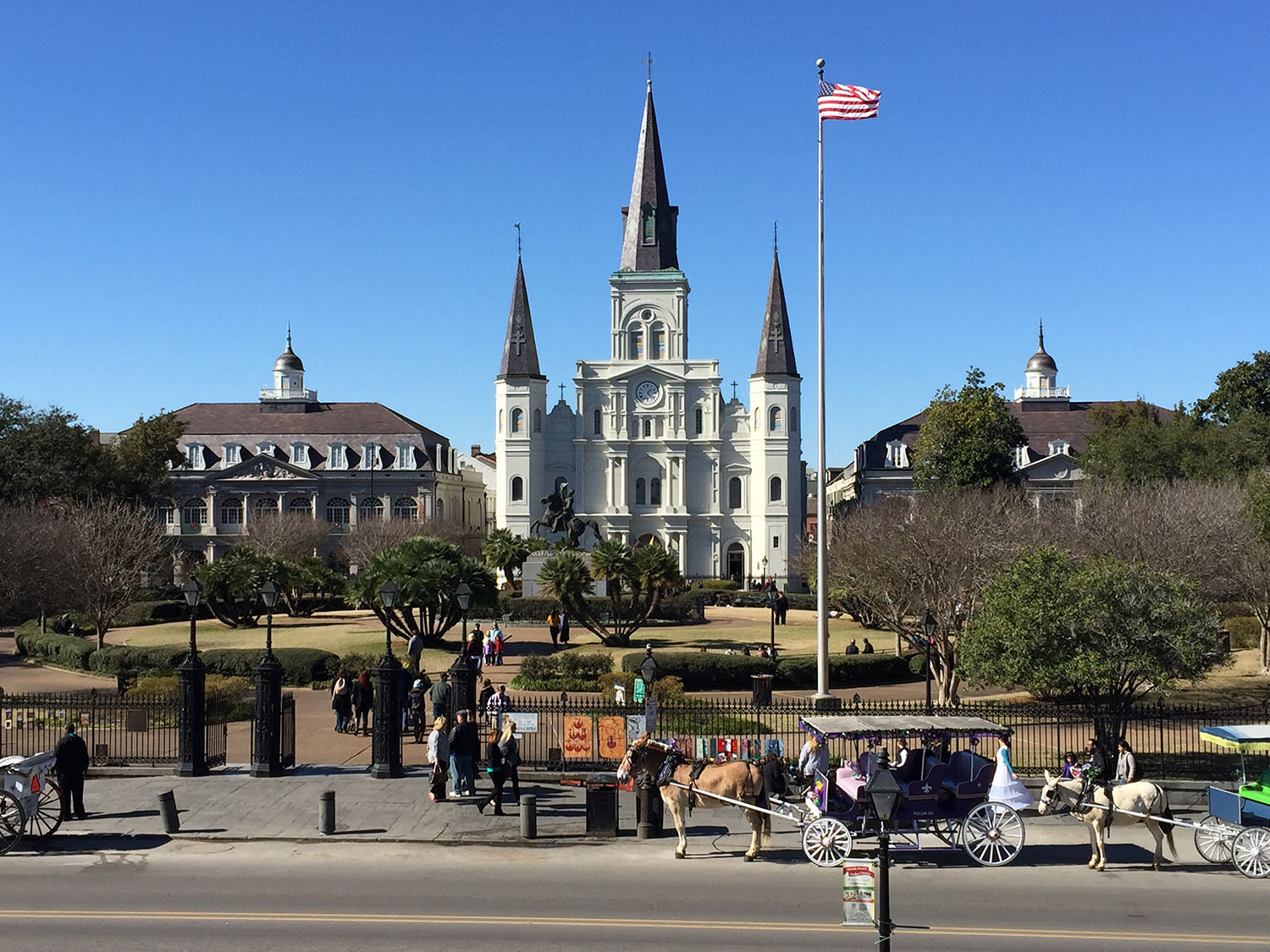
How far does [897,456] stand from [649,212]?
89.6 ft

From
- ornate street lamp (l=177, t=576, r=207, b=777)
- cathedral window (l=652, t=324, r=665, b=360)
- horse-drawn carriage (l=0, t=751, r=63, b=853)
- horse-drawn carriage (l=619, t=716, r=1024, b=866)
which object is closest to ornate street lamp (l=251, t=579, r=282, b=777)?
ornate street lamp (l=177, t=576, r=207, b=777)

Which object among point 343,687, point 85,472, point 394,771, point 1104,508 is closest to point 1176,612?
point 394,771

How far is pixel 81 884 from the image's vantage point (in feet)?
45.6

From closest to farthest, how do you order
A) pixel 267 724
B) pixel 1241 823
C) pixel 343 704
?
pixel 1241 823 → pixel 267 724 → pixel 343 704

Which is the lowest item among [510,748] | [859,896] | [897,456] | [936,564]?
[510,748]

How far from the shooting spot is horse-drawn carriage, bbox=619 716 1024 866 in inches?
580

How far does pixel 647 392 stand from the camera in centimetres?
8900

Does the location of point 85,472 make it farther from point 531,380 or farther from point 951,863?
point 951,863

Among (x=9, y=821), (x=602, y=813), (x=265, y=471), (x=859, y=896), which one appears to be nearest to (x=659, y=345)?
(x=265, y=471)

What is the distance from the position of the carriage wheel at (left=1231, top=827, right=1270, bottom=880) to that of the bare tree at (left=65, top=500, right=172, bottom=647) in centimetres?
3507

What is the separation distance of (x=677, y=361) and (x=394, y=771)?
70348mm

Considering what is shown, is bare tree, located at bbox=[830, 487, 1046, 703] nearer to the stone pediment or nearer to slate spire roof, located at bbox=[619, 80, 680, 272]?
slate spire roof, located at bbox=[619, 80, 680, 272]

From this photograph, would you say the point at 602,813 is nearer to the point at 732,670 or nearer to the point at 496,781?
the point at 496,781

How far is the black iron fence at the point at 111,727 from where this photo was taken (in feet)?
69.3
